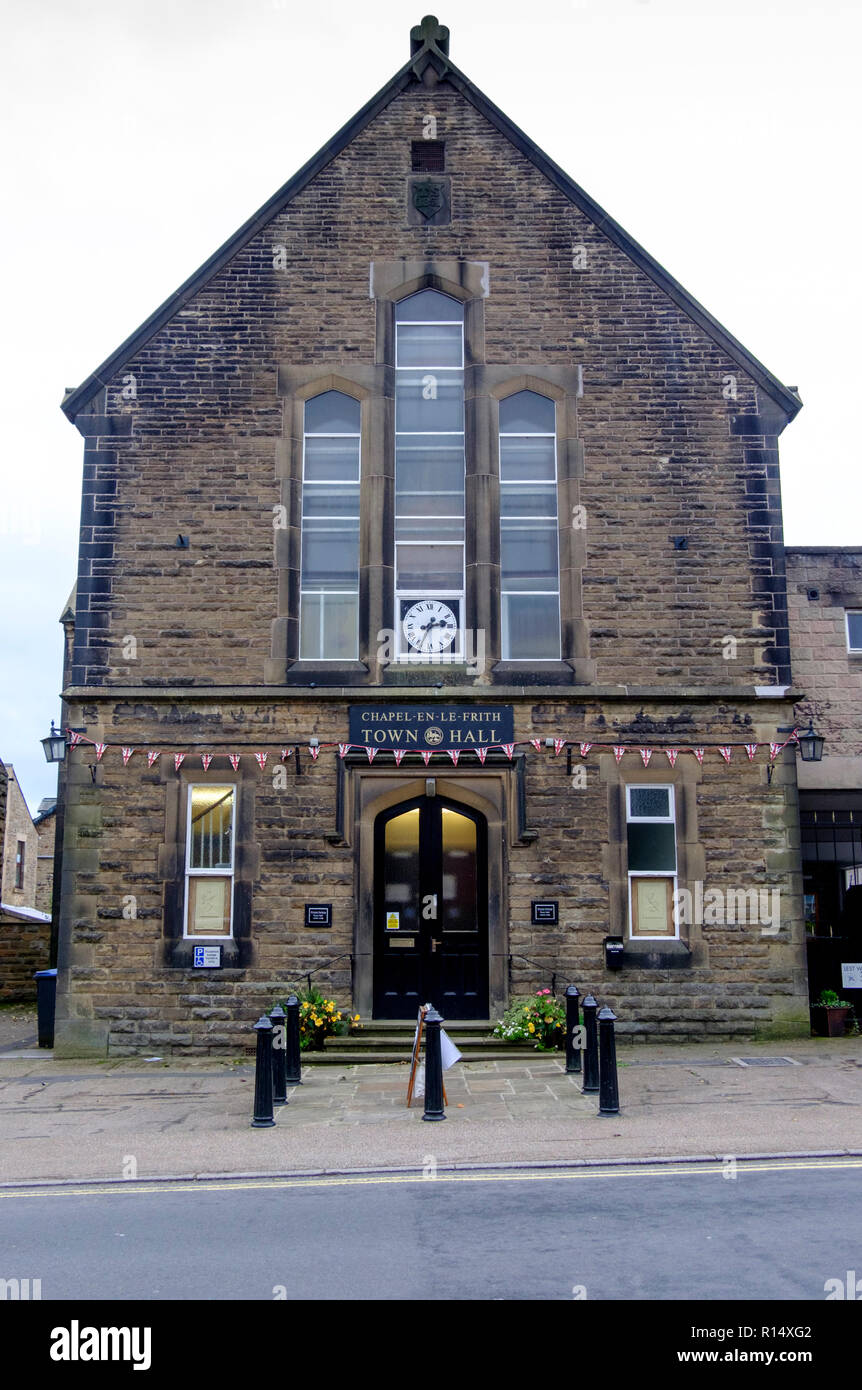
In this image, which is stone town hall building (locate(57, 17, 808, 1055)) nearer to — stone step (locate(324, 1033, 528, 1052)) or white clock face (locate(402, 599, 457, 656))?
white clock face (locate(402, 599, 457, 656))

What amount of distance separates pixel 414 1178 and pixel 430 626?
8.32 metres

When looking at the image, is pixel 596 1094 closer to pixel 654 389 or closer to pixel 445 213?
pixel 654 389

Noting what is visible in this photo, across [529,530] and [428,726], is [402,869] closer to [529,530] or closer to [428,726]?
[428,726]

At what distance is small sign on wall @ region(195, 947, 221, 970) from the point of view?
47.5ft

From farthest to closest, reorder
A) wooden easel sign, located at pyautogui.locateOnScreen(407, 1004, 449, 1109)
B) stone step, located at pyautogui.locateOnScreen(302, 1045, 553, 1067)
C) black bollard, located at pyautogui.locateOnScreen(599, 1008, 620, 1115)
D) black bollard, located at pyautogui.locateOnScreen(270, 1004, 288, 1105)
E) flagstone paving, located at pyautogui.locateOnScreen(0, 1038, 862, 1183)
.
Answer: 1. stone step, located at pyautogui.locateOnScreen(302, 1045, 553, 1067)
2. black bollard, located at pyautogui.locateOnScreen(270, 1004, 288, 1105)
3. wooden easel sign, located at pyautogui.locateOnScreen(407, 1004, 449, 1109)
4. black bollard, located at pyautogui.locateOnScreen(599, 1008, 620, 1115)
5. flagstone paving, located at pyautogui.locateOnScreen(0, 1038, 862, 1183)

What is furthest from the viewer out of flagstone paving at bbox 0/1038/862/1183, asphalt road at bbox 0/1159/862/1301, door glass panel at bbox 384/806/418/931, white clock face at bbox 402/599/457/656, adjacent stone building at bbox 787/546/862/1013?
adjacent stone building at bbox 787/546/862/1013

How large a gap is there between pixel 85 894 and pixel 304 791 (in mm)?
3039

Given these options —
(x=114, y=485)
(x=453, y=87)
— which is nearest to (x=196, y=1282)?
(x=114, y=485)

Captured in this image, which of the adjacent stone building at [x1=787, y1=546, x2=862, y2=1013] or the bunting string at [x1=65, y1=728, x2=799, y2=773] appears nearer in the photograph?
the bunting string at [x1=65, y1=728, x2=799, y2=773]

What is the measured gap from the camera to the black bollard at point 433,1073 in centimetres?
1059

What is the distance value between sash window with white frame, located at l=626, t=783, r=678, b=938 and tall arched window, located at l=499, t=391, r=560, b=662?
7.24 ft

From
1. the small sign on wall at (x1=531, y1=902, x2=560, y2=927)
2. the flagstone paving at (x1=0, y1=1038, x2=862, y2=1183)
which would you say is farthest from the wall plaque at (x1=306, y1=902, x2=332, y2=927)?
the small sign on wall at (x1=531, y1=902, x2=560, y2=927)

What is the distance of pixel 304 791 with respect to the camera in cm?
1486
